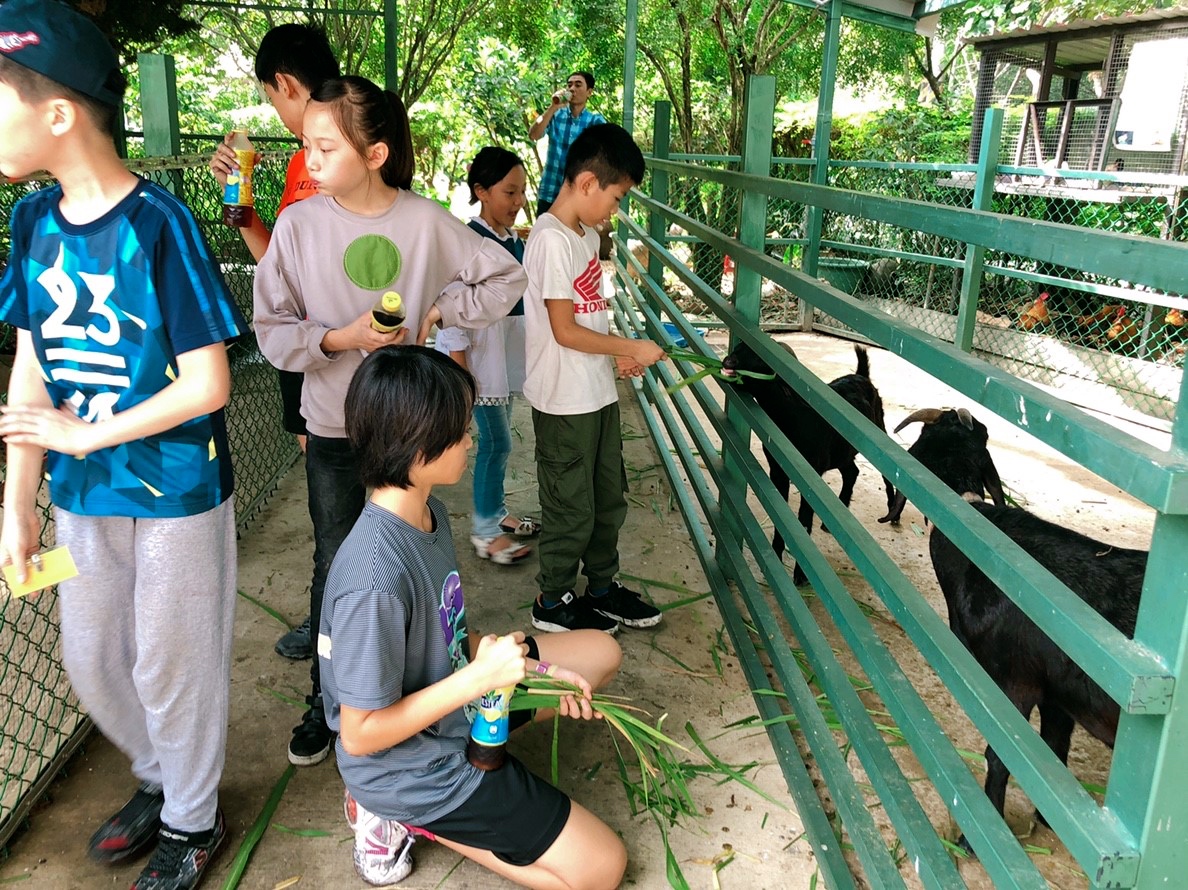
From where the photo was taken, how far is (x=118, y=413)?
6.16 feet

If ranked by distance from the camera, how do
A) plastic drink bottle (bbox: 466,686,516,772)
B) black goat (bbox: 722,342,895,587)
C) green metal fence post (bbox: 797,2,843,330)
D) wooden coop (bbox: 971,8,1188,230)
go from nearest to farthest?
plastic drink bottle (bbox: 466,686,516,772), black goat (bbox: 722,342,895,587), wooden coop (bbox: 971,8,1188,230), green metal fence post (bbox: 797,2,843,330)

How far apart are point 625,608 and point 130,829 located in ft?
5.52

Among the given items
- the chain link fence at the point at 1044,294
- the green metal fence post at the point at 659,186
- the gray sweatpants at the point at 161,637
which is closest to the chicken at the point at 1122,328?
the chain link fence at the point at 1044,294

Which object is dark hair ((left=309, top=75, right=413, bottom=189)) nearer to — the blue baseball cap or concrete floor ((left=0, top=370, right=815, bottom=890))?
the blue baseball cap

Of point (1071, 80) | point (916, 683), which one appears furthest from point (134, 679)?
point (1071, 80)

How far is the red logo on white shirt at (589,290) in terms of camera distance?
10.1ft

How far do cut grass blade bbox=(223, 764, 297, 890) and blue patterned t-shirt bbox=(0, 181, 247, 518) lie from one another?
0.84 metres

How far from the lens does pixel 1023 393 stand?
141 cm

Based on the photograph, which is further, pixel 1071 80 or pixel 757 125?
pixel 1071 80

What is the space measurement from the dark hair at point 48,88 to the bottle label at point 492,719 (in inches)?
51.3

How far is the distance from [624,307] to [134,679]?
5.40m

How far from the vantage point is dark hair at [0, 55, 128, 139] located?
5.37 feet

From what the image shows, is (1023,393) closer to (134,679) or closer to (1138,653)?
(1138,653)

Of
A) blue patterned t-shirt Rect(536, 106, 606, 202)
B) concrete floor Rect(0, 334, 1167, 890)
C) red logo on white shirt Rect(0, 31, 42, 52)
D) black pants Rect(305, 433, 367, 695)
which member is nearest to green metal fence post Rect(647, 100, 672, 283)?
blue patterned t-shirt Rect(536, 106, 606, 202)
